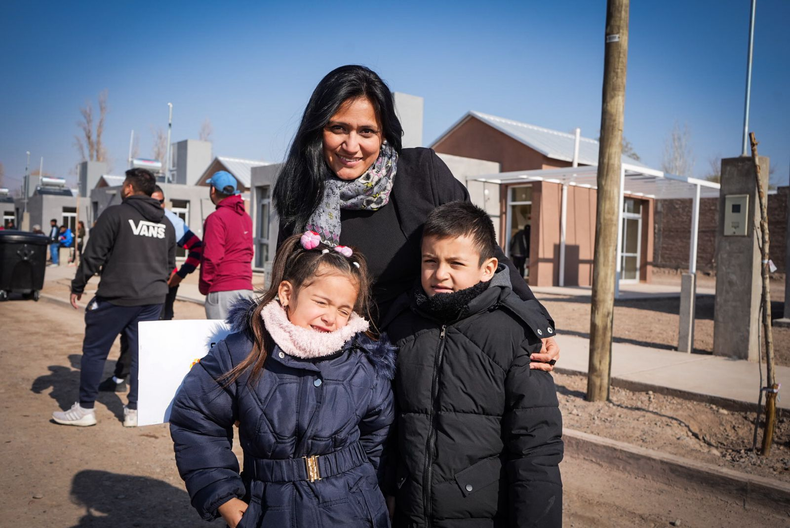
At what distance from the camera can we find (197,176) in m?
43.8

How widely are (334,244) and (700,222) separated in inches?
1426

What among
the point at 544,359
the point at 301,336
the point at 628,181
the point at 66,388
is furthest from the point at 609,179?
the point at 628,181

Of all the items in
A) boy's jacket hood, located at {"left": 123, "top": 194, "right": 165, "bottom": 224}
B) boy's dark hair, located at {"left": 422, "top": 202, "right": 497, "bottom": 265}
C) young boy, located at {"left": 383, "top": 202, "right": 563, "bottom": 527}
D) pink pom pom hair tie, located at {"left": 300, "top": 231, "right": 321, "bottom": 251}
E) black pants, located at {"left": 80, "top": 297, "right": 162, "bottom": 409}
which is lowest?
black pants, located at {"left": 80, "top": 297, "right": 162, "bottom": 409}

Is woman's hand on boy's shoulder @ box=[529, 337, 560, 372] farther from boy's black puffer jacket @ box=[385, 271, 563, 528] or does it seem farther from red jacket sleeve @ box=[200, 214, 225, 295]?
red jacket sleeve @ box=[200, 214, 225, 295]

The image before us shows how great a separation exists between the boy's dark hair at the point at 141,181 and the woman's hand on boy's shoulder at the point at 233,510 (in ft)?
14.6

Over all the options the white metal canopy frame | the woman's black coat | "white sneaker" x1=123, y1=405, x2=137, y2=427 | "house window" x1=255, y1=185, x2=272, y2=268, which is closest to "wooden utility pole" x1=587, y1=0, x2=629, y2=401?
the woman's black coat

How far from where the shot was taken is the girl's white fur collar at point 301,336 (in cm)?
196

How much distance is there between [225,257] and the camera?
5.60 metres

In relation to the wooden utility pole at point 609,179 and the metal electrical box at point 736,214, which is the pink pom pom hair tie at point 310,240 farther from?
the metal electrical box at point 736,214

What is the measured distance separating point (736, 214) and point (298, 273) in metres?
7.81

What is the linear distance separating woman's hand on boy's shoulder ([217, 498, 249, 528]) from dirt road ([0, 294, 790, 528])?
79.1 inches

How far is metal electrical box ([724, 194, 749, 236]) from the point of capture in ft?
26.4

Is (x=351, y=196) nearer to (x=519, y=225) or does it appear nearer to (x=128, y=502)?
(x=128, y=502)

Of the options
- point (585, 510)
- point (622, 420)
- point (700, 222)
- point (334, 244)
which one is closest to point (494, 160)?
point (700, 222)
